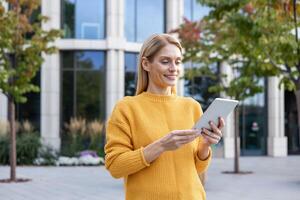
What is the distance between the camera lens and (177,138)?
2.42 meters

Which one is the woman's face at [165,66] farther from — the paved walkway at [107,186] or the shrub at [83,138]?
the shrub at [83,138]

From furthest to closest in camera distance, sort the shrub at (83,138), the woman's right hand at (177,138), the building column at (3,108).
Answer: the building column at (3,108), the shrub at (83,138), the woman's right hand at (177,138)

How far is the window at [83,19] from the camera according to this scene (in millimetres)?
24453

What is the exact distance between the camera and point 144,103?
2727 millimetres

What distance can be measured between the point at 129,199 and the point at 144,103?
0.49 m

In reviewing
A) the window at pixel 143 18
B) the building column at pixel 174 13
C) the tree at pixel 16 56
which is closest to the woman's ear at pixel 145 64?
the tree at pixel 16 56

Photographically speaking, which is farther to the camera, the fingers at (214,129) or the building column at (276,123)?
the building column at (276,123)

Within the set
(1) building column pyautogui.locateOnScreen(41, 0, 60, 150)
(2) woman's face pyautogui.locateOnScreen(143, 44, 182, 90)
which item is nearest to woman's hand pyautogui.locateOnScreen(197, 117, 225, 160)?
(2) woman's face pyautogui.locateOnScreen(143, 44, 182, 90)

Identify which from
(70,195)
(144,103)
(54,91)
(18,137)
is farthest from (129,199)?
(54,91)

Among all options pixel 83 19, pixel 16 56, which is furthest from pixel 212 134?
pixel 83 19

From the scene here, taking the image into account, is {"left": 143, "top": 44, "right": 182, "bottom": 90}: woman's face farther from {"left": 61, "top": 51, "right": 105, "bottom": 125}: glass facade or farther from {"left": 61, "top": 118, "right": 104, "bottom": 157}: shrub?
{"left": 61, "top": 51, "right": 105, "bottom": 125}: glass facade

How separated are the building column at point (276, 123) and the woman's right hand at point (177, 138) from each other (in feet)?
82.2

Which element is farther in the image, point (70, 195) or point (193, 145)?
point (70, 195)

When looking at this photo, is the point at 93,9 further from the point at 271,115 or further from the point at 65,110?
the point at 271,115
